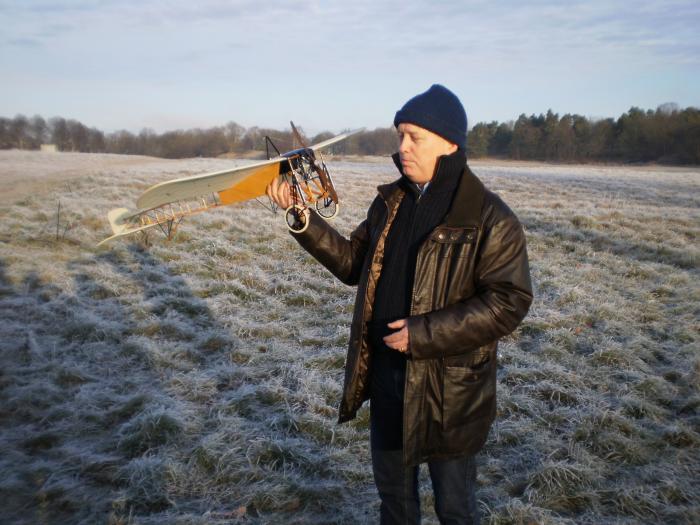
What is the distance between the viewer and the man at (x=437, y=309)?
6.24ft

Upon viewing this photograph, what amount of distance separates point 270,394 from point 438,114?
310cm

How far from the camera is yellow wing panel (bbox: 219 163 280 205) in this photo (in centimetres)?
333

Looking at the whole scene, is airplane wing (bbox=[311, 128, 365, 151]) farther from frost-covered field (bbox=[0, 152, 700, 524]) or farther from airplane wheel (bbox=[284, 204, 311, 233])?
frost-covered field (bbox=[0, 152, 700, 524])

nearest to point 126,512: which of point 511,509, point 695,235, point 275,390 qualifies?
point 275,390

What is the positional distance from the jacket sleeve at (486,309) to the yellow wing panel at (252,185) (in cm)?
177

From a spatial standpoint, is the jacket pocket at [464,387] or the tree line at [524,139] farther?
the tree line at [524,139]

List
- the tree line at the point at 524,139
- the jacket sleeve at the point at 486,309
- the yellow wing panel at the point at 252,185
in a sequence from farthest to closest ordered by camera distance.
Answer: the tree line at the point at 524,139
the yellow wing panel at the point at 252,185
the jacket sleeve at the point at 486,309

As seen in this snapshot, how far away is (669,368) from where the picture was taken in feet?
15.8

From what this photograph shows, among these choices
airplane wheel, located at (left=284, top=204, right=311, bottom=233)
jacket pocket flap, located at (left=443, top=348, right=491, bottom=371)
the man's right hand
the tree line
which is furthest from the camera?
the tree line

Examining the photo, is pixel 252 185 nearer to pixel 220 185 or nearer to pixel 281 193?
pixel 220 185

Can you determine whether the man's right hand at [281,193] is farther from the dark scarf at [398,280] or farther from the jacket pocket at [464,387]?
the jacket pocket at [464,387]

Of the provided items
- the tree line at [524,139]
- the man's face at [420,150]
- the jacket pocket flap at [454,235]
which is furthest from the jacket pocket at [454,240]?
the tree line at [524,139]

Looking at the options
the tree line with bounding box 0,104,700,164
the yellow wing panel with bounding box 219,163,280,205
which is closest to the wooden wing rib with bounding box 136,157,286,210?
the yellow wing panel with bounding box 219,163,280,205

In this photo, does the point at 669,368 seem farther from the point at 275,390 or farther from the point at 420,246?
the point at 420,246
